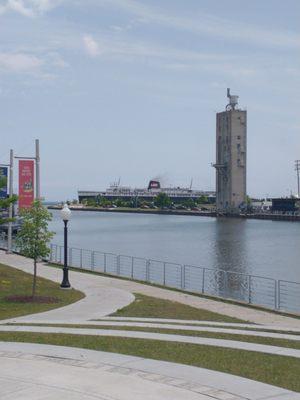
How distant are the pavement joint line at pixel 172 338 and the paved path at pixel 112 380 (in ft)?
7.34

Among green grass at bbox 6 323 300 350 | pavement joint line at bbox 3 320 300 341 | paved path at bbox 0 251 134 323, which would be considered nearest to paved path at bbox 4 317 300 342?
pavement joint line at bbox 3 320 300 341

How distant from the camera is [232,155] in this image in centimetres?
18425

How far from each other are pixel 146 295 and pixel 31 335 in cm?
1003

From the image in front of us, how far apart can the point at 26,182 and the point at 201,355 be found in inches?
1127

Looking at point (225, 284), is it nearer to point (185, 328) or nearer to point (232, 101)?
point (185, 328)

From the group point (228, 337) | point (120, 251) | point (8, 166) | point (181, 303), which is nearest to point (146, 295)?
point (181, 303)

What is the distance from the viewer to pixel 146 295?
958 inches

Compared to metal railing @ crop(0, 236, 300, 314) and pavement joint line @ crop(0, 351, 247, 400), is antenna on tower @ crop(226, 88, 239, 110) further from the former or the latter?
pavement joint line @ crop(0, 351, 247, 400)

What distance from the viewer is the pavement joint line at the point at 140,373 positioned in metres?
9.58

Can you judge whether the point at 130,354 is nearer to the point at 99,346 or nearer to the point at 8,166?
the point at 99,346

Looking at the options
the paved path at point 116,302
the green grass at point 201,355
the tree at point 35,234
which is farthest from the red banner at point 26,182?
the green grass at point 201,355

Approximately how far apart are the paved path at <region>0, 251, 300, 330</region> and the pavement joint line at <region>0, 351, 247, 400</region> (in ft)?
18.4

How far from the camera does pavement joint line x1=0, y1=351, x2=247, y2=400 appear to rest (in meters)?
9.58

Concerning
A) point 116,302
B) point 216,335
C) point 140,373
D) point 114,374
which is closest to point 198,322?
point 216,335
